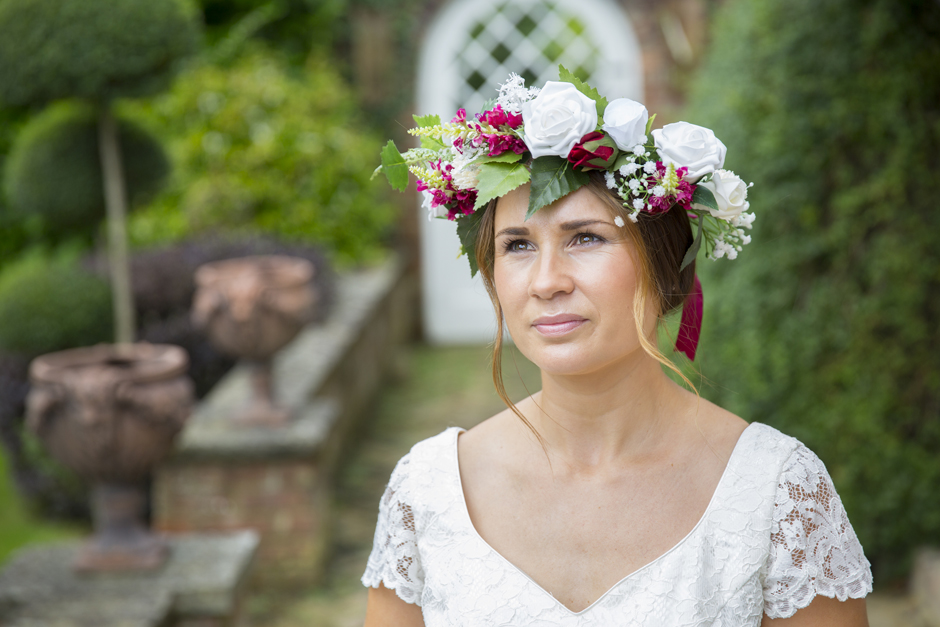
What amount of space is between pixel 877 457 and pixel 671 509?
211 centimetres

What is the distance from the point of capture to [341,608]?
388cm

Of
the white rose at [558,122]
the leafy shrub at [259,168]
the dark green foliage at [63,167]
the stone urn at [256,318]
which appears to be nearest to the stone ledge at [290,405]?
the stone urn at [256,318]

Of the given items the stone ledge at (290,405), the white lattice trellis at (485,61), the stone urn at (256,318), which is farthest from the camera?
the white lattice trellis at (485,61)

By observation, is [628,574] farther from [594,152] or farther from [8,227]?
[8,227]

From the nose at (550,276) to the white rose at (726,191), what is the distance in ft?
0.81

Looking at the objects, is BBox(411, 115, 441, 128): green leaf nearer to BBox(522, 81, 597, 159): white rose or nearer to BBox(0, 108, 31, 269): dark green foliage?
BBox(522, 81, 597, 159): white rose

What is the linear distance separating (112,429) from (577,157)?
2.22 m

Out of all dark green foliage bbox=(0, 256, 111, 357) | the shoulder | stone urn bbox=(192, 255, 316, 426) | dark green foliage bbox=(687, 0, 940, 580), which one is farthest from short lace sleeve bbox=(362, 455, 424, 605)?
dark green foliage bbox=(0, 256, 111, 357)

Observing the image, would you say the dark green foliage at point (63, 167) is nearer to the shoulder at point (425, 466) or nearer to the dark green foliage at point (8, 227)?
the shoulder at point (425, 466)

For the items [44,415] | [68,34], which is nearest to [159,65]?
[68,34]

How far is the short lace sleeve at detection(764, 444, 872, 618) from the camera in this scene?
1.47m

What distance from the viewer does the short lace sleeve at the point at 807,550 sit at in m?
1.47

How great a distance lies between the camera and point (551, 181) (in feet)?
4.77

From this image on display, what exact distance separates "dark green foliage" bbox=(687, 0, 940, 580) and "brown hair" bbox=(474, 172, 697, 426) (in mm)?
1844
